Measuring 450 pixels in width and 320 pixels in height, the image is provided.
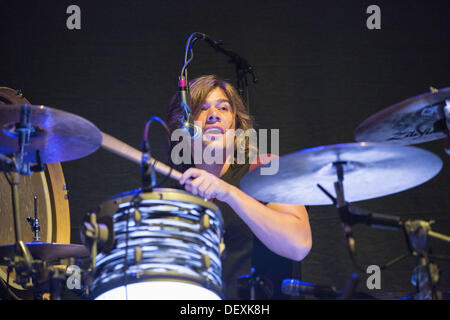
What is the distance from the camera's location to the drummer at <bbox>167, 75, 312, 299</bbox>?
168 centimetres

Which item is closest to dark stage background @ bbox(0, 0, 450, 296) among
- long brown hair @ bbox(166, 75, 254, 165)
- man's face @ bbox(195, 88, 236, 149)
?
long brown hair @ bbox(166, 75, 254, 165)

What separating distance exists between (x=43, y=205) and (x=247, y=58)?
1.28 m

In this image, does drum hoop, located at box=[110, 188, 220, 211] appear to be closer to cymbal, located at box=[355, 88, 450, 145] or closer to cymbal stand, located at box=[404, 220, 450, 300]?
cymbal stand, located at box=[404, 220, 450, 300]

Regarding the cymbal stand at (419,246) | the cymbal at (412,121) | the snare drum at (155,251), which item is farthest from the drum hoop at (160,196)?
the cymbal at (412,121)

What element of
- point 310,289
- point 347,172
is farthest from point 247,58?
point 310,289

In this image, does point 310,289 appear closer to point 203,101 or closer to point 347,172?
point 347,172

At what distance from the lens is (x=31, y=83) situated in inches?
110

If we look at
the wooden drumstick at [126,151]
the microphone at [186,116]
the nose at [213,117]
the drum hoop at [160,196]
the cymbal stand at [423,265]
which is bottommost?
the cymbal stand at [423,265]

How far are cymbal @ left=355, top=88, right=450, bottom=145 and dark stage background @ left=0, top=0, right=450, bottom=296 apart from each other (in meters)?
0.85

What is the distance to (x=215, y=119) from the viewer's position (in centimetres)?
234

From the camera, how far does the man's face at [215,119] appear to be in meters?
2.30

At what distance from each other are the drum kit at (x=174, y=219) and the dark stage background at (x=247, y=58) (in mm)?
1082

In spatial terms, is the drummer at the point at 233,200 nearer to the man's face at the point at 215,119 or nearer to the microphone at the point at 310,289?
the man's face at the point at 215,119

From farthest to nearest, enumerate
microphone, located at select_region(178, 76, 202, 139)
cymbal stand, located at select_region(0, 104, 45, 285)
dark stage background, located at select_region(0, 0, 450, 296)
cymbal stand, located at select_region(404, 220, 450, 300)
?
dark stage background, located at select_region(0, 0, 450, 296) < microphone, located at select_region(178, 76, 202, 139) < cymbal stand, located at select_region(0, 104, 45, 285) < cymbal stand, located at select_region(404, 220, 450, 300)
